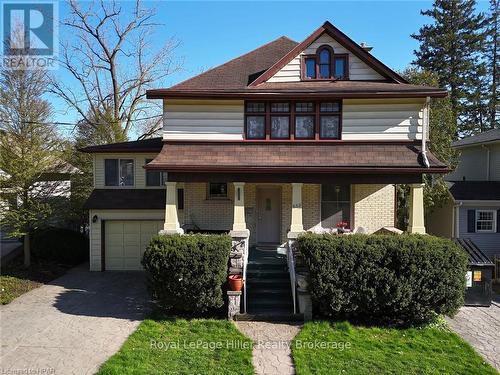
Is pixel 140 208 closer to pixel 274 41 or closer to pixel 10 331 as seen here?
pixel 10 331

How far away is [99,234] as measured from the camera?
44.9ft

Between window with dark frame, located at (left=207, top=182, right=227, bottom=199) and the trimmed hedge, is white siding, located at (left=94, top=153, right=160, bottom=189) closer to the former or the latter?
window with dark frame, located at (left=207, top=182, right=227, bottom=199)

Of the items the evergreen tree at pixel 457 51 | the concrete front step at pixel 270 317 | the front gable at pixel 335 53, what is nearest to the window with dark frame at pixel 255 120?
the front gable at pixel 335 53

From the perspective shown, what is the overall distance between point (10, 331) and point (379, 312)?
851cm

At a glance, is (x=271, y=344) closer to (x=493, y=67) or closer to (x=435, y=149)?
(x=435, y=149)

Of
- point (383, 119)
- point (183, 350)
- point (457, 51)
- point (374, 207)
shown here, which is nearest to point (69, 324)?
point (183, 350)

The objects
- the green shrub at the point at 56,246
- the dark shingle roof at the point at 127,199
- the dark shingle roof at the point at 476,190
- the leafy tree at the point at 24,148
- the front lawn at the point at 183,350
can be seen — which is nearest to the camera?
the front lawn at the point at 183,350

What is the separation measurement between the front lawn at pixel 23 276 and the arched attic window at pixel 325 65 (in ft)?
36.7

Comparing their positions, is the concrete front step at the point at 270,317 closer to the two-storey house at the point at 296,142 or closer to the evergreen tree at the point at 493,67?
the two-storey house at the point at 296,142

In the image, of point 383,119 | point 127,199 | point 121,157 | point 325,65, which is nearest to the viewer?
point 383,119

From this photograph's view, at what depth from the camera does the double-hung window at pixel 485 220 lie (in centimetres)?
1518

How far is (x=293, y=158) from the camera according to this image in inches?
418

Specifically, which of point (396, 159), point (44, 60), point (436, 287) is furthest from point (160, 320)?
point (44, 60)

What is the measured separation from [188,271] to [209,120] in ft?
16.4
